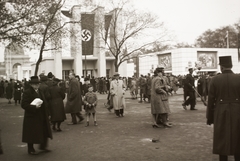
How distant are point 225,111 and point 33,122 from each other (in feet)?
13.4

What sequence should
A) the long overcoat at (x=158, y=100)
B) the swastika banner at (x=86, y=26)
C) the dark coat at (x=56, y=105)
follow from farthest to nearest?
the swastika banner at (x=86, y=26)
the long overcoat at (x=158, y=100)
the dark coat at (x=56, y=105)

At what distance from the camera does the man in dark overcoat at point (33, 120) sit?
6.91m

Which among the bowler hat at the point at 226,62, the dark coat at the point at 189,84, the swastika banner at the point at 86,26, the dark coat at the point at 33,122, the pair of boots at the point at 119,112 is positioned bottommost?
the pair of boots at the point at 119,112

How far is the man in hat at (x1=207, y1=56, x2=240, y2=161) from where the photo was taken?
4961mm

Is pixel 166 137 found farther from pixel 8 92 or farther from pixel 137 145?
pixel 8 92

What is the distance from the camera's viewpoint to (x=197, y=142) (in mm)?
7809

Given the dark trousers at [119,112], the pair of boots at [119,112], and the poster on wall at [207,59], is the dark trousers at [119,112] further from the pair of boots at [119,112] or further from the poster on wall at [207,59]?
the poster on wall at [207,59]

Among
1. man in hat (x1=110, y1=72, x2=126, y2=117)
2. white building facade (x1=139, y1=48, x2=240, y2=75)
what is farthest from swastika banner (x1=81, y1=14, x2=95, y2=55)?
white building facade (x1=139, y1=48, x2=240, y2=75)

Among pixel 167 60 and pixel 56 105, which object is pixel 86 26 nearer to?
pixel 56 105

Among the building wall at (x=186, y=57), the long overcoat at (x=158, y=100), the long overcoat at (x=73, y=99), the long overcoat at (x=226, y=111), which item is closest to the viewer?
the long overcoat at (x=226, y=111)

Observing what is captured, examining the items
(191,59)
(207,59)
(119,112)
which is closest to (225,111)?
(119,112)

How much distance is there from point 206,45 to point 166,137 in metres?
75.8

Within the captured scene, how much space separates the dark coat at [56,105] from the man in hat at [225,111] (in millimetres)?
5858

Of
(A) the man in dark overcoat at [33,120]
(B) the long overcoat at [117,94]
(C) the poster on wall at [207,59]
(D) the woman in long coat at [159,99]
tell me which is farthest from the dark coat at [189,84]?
(C) the poster on wall at [207,59]
